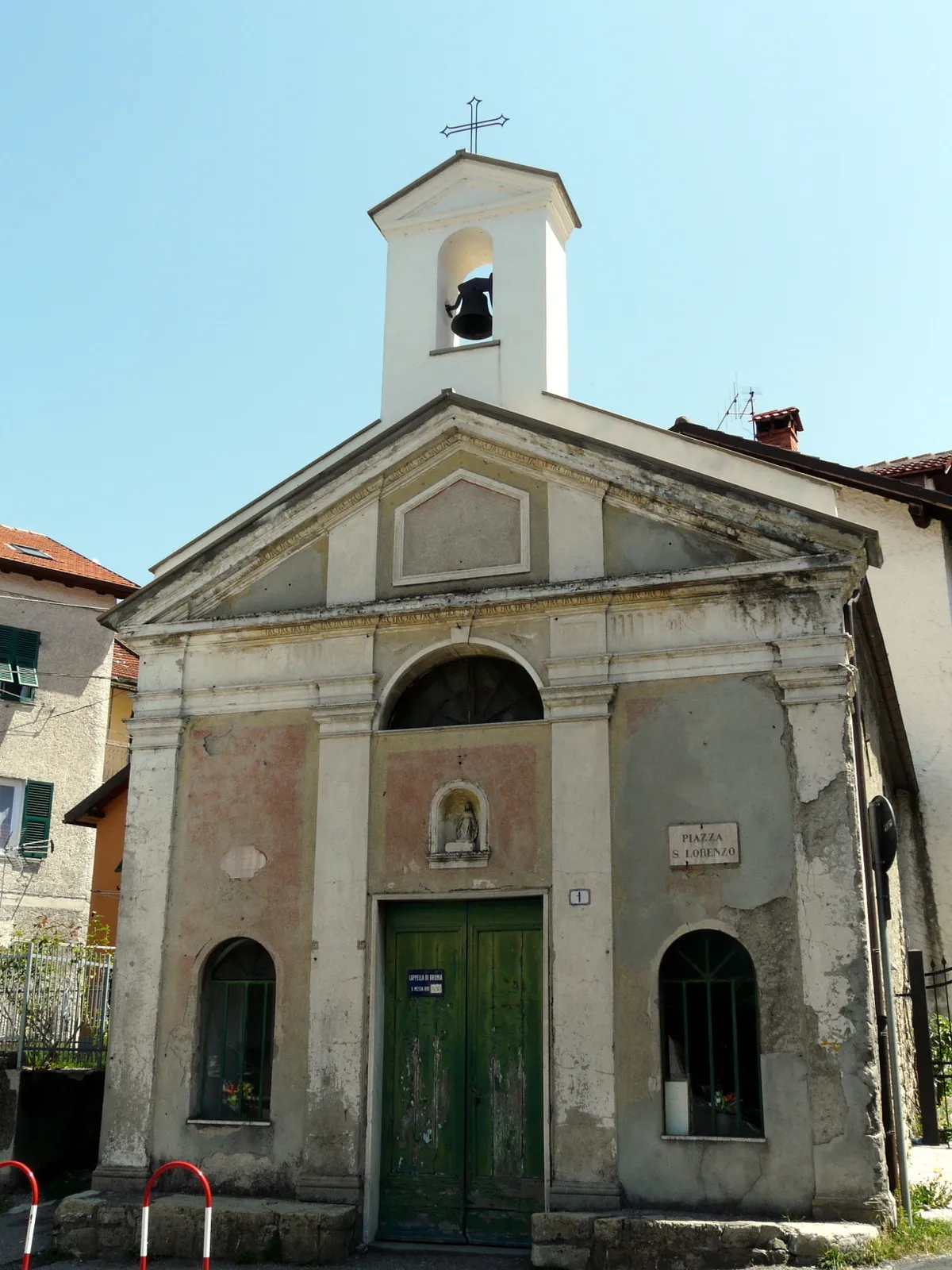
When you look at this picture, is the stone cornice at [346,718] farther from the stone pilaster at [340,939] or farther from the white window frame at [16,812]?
the white window frame at [16,812]

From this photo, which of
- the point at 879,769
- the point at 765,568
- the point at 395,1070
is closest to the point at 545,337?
the point at 765,568

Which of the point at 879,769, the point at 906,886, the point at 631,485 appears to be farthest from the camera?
the point at 906,886

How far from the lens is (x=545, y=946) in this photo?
1030 centimetres

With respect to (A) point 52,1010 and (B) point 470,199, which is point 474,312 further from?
(A) point 52,1010

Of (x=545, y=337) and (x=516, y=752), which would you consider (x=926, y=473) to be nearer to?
(x=545, y=337)

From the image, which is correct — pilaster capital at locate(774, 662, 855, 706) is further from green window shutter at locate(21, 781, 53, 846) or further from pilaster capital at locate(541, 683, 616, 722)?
green window shutter at locate(21, 781, 53, 846)

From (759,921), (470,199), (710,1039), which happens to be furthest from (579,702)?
(470,199)

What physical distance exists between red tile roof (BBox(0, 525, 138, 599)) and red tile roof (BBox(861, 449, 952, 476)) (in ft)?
46.0

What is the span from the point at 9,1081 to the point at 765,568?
8.72m

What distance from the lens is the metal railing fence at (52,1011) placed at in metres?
12.9

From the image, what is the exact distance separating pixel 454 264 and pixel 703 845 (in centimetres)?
702

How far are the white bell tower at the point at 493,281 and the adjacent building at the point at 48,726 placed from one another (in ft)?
39.4

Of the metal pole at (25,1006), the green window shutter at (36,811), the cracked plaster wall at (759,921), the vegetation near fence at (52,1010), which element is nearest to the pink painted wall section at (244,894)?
the vegetation near fence at (52,1010)

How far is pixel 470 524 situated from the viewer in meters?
11.8
